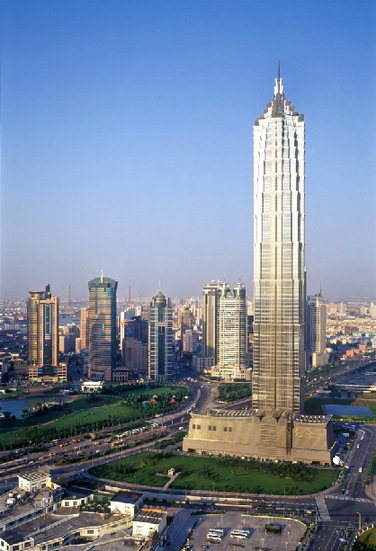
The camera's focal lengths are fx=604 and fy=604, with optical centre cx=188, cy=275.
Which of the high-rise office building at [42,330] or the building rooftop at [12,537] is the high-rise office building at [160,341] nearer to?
the high-rise office building at [42,330]

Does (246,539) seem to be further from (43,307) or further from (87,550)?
(43,307)

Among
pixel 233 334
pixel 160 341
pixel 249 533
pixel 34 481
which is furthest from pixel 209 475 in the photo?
pixel 160 341

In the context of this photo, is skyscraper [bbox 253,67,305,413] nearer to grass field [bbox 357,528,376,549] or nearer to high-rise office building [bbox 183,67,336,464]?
high-rise office building [bbox 183,67,336,464]

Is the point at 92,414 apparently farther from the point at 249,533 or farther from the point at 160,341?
the point at 249,533

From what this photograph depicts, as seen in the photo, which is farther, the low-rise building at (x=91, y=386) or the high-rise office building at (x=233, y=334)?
the high-rise office building at (x=233, y=334)

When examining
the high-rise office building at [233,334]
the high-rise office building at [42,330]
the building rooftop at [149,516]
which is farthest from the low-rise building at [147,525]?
the high-rise office building at [42,330]

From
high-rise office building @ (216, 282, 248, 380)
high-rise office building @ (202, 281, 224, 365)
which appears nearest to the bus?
high-rise office building @ (216, 282, 248, 380)
